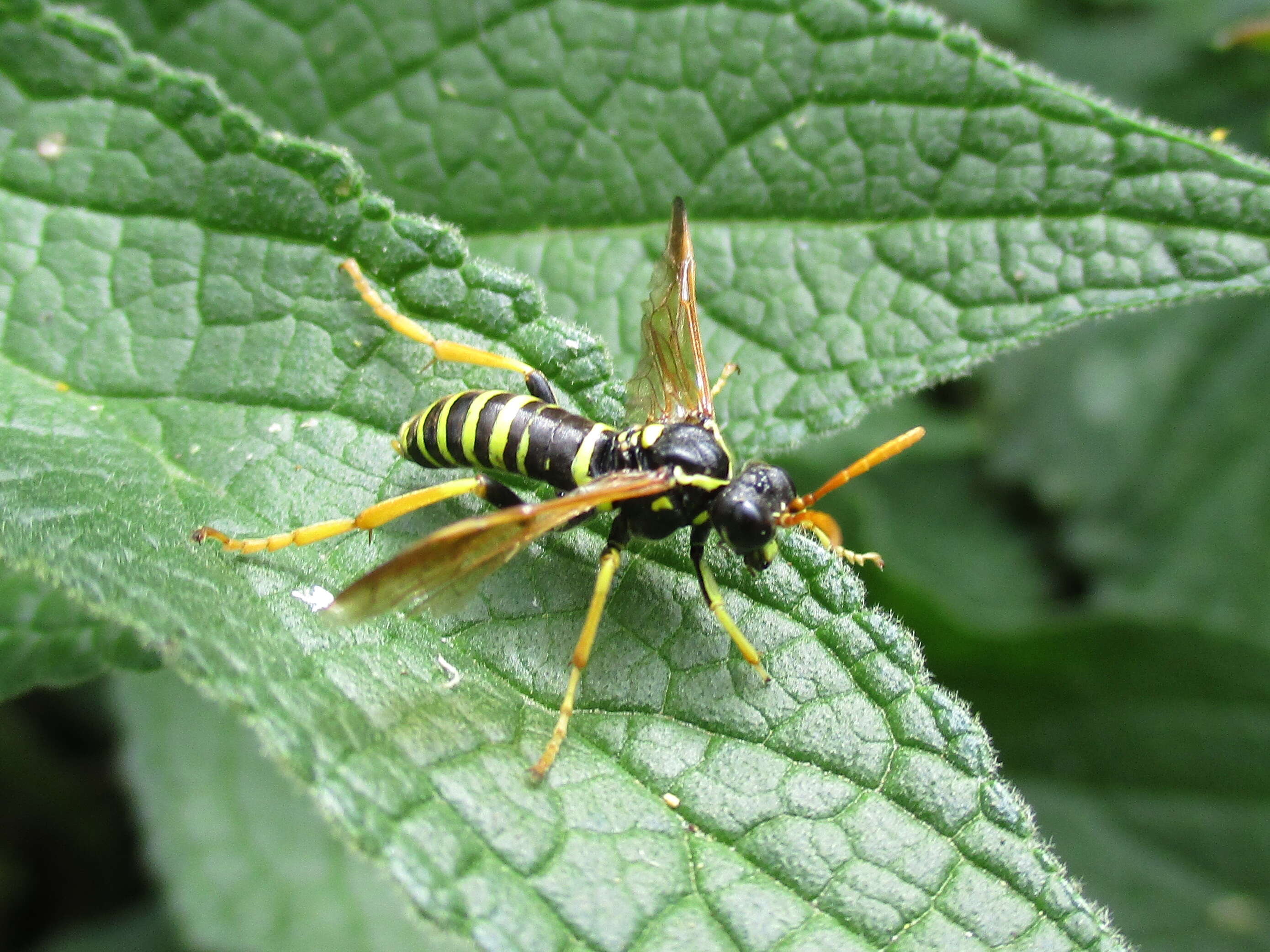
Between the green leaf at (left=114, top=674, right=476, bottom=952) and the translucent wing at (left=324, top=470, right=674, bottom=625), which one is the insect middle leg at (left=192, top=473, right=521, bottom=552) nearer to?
the translucent wing at (left=324, top=470, right=674, bottom=625)

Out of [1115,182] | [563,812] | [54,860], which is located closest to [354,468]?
[563,812]

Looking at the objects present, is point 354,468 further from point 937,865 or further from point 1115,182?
point 1115,182

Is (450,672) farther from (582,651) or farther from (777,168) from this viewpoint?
(777,168)

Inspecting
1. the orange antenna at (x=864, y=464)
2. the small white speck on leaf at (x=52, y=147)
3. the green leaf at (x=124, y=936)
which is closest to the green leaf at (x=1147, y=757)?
the orange antenna at (x=864, y=464)

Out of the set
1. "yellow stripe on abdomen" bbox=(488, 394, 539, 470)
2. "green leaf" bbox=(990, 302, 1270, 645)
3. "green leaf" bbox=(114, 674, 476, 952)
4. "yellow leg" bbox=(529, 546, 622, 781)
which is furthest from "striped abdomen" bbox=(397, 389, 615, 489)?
"green leaf" bbox=(990, 302, 1270, 645)

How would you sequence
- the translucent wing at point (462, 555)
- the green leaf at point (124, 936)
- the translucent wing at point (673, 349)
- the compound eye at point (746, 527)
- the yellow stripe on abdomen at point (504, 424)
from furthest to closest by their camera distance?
the green leaf at point (124, 936) < the translucent wing at point (673, 349) < the yellow stripe on abdomen at point (504, 424) < the compound eye at point (746, 527) < the translucent wing at point (462, 555)

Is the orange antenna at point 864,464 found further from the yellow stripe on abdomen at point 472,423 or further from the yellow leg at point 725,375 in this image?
the yellow stripe on abdomen at point 472,423

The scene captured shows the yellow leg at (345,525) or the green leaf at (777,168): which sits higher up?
the green leaf at (777,168)
